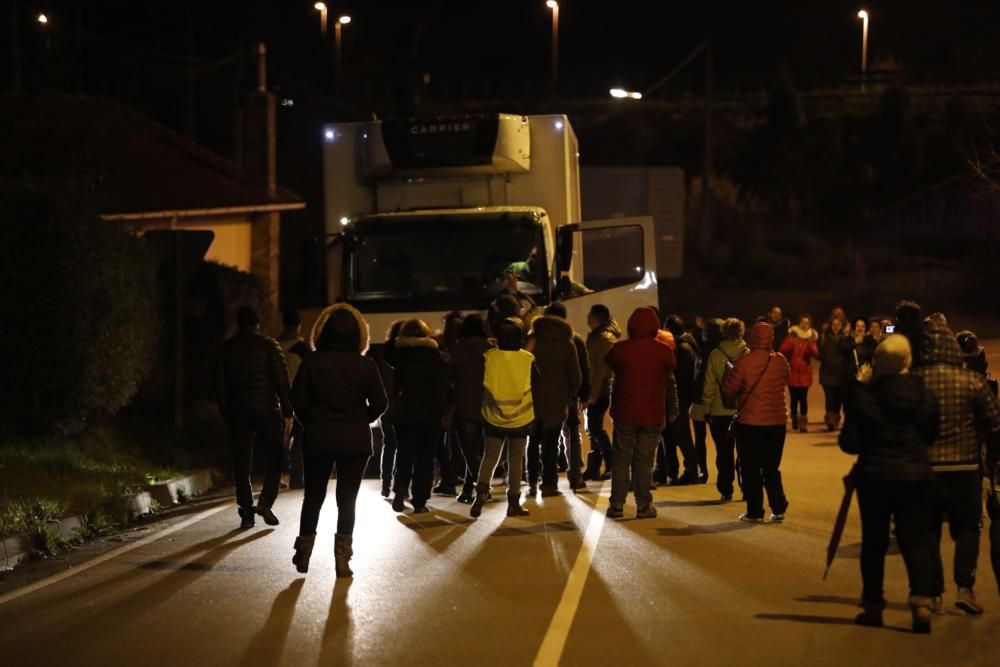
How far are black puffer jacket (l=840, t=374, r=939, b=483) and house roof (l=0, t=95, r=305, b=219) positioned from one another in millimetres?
12727

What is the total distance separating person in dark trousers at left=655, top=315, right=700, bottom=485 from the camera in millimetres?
14398

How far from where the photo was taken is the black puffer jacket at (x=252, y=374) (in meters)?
11.7

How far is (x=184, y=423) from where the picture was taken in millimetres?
18438

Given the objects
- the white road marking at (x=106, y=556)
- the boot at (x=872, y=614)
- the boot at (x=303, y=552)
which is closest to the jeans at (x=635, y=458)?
the boot at (x=303, y=552)

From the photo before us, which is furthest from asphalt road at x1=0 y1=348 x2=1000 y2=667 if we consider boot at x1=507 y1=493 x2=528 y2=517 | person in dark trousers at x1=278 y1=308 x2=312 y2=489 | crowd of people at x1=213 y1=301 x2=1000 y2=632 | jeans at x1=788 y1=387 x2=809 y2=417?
jeans at x1=788 y1=387 x2=809 y2=417

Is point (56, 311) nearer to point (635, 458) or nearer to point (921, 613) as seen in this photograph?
point (635, 458)

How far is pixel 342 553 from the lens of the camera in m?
9.54

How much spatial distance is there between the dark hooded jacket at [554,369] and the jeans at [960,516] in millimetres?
5089

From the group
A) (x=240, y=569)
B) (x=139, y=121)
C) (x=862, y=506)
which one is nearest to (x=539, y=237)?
(x=240, y=569)

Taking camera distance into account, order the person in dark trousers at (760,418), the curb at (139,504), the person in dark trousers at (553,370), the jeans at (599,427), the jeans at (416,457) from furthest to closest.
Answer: the jeans at (599,427) → the person in dark trousers at (553,370) → the jeans at (416,457) → the person in dark trousers at (760,418) → the curb at (139,504)

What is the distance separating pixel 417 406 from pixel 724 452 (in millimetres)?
2992

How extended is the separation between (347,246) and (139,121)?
1866 centimetres

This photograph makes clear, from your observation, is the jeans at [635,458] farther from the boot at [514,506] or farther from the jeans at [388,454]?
the jeans at [388,454]

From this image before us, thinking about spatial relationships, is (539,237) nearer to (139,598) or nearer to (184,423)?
(184,423)
